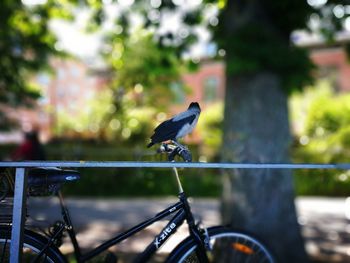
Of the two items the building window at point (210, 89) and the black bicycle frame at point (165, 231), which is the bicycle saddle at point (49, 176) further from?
the building window at point (210, 89)

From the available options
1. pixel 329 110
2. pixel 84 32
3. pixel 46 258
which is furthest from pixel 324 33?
pixel 329 110

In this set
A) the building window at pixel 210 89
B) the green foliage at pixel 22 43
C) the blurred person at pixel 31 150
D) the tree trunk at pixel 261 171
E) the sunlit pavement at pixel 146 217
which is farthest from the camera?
the building window at pixel 210 89

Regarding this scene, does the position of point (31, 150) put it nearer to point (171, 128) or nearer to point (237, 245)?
point (237, 245)

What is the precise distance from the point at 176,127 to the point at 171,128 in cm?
3

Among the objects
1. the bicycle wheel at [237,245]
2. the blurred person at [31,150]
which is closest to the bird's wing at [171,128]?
the bicycle wheel at [237,245]

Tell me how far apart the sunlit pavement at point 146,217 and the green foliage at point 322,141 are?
634 mm

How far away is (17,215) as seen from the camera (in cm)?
278

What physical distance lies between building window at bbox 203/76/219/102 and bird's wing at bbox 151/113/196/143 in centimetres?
2478

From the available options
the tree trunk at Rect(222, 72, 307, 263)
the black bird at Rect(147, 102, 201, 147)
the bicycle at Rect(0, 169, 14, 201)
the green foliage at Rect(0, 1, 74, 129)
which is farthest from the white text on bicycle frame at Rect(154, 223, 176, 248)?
the green foliage at Rect(0, 1, 74, 129)

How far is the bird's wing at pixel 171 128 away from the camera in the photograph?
285 cm

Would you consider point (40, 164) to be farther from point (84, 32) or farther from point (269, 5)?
point (84, 32)

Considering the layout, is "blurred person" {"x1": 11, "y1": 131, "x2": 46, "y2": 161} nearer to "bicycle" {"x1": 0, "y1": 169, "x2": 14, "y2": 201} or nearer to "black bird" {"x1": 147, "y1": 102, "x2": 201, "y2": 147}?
"bicycle" {"x1": 0, "y1": 169, "x2": 14, "y2": 201}

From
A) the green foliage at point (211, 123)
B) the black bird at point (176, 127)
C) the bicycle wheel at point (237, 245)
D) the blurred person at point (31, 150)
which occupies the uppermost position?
the green foliage at point (211, 123)

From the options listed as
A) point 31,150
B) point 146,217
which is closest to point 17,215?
point 146,217
